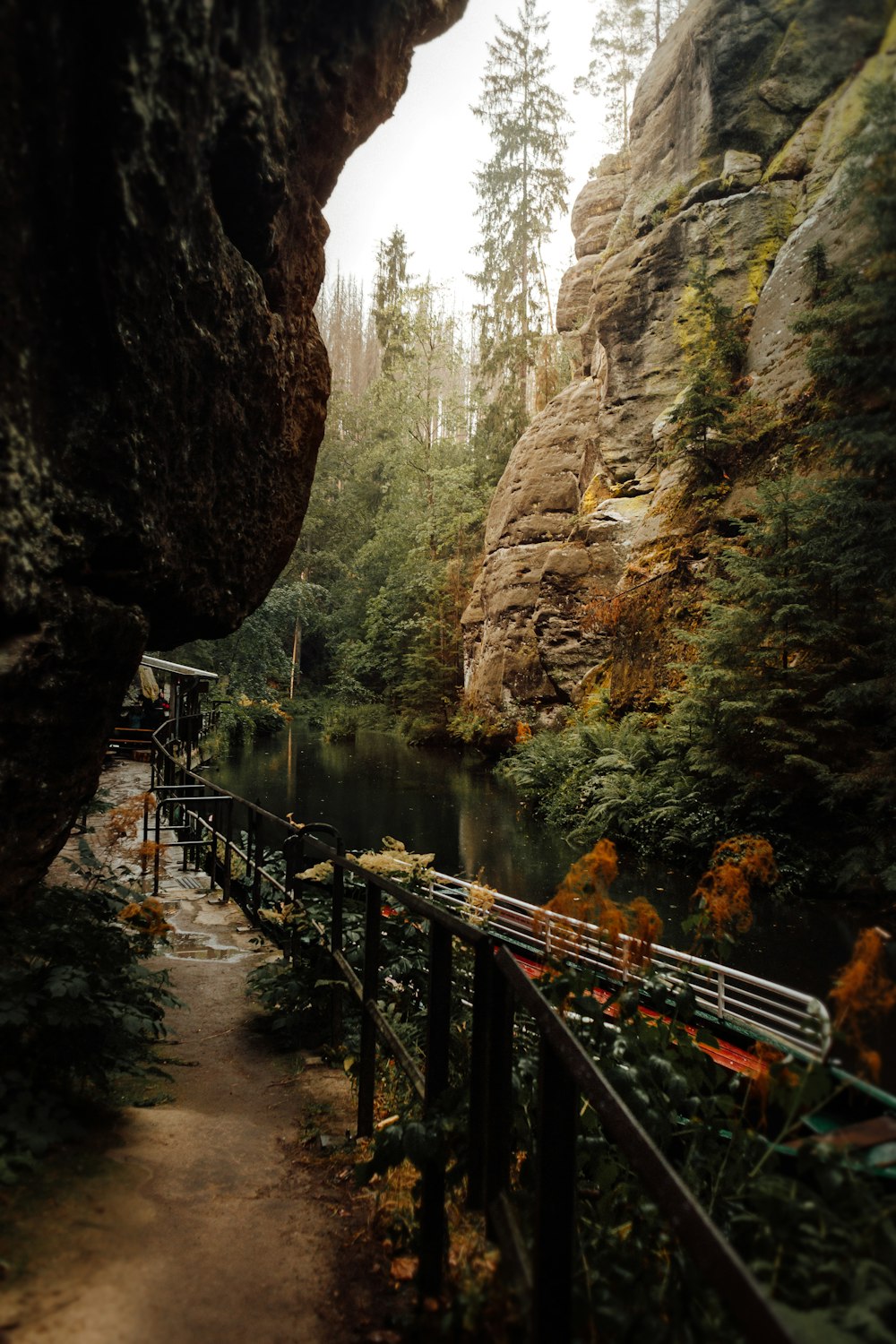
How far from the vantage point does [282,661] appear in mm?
23359

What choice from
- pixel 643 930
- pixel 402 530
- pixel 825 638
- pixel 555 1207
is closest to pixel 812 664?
pixel 825 638

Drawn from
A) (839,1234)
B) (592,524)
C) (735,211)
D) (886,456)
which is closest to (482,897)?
(839,1234)

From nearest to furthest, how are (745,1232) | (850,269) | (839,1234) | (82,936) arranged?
(839,1234) < (745,1232) < (82,936) < (850,269)

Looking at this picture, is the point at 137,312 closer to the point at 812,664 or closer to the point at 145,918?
the point at 145,918

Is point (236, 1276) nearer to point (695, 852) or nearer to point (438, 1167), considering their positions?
point (438, 1167)

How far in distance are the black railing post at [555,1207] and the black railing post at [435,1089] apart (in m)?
0.65

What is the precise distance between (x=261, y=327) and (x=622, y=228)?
22159mm

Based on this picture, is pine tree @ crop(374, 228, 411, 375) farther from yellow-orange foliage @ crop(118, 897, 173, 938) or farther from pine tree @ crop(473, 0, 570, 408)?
yellow-orange foliage @ crop(118, 897, 173, 938)

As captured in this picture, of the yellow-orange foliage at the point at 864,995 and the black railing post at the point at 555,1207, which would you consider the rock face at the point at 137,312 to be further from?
the yellow-orange foliage at the point at 864,995

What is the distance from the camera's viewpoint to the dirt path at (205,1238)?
148 cm

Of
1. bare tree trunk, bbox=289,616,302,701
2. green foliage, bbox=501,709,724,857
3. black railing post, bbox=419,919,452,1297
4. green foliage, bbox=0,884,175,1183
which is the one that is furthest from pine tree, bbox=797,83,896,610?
bare tree trunk, bbox=289,616,302,701

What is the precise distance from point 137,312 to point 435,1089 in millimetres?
2358

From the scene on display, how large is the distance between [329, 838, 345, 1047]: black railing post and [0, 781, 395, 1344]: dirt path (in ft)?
1.37

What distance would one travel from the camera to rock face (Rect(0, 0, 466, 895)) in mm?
1857
